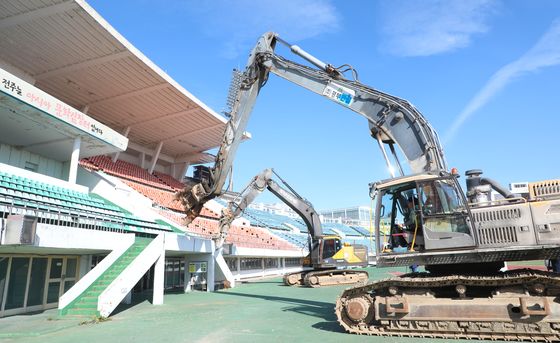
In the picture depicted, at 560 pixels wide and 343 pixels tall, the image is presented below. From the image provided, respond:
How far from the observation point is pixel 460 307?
20.8 feet

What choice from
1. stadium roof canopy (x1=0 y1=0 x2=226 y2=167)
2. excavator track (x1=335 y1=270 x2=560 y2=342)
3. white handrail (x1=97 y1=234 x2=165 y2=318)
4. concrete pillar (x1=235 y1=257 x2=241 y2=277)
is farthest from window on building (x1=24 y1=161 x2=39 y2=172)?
excavator track (x1=335 y1=270 x2=560 y2=342)

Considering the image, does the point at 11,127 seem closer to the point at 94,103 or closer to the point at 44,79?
the point at 44,79

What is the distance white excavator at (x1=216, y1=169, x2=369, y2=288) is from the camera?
18.7m

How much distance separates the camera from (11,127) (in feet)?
47.0

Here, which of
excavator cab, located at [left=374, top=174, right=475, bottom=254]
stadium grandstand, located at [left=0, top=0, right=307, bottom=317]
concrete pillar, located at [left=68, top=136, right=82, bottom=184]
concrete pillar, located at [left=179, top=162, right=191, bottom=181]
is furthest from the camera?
concrete pillar, located at [left=179, top=162, right=191, bottom=181]

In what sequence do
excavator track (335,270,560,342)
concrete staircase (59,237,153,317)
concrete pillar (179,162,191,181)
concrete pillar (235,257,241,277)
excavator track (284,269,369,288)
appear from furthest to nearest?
concrete pillar (179,162,191,181) → concrete pillar (235,257,241,277) → excavator track (284,269,369,288) → concrete staircase (59,237,153,317) → excavator track (335,270,560,342)

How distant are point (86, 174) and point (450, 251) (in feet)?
56.9

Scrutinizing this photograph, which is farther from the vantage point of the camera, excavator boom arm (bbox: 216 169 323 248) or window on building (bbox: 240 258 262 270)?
window on building (bbox: 240 258 262 270)

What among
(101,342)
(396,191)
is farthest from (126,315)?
(396,191)

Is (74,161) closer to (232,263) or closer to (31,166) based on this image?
(31,166)

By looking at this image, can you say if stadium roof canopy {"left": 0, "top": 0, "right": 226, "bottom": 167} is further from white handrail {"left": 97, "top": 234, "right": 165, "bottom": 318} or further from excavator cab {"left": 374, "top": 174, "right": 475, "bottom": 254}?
excavator cab {"left": 374, "top": 174, "right": 475, "bottom": 254}

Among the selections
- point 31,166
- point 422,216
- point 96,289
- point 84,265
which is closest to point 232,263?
point 84,265

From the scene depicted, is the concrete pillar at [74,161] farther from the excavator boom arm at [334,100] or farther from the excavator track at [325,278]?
the excavator track at [325,278]

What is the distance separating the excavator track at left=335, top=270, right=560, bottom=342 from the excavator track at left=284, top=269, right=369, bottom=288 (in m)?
11.4
